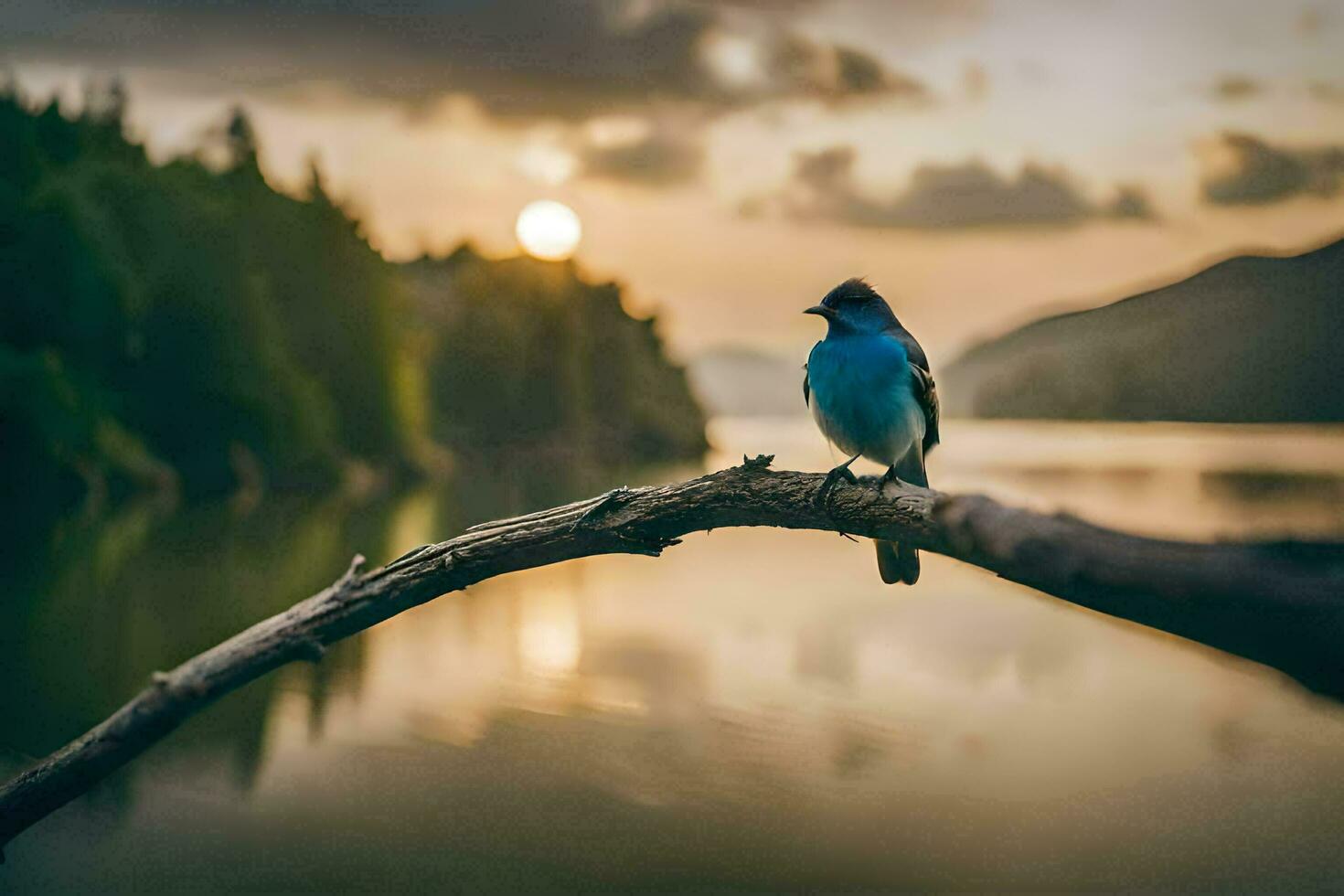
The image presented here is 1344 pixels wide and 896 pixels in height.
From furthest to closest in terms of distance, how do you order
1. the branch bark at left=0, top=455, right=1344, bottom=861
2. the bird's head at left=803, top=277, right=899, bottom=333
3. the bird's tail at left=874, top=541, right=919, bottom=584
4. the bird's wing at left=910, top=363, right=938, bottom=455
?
the bird's head at left=803, top=277, right=899, bottom=333 → the bird's wing at left=910, top=363, right=938, bottom=455 → the bird's tail at left=874, top=541, right=919, bottom=584 → the branch bark at left=0, top=455, right=1344, bottom=861

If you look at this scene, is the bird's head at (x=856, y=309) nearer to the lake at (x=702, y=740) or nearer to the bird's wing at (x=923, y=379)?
the bird's wing at (x=923, y=379)

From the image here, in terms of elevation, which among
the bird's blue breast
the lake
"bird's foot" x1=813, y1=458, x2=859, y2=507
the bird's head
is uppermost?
the bird's head

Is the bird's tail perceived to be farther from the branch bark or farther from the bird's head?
the bird's head

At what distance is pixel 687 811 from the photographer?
42.4ft

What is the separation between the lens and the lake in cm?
1142

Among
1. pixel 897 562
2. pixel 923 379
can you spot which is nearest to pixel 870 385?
pixel 923 379

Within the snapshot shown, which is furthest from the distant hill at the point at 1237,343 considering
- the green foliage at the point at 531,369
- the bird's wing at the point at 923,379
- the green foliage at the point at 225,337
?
the green foliage at the point at 531,369

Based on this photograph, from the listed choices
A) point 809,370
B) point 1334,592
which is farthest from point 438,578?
point 1334,592

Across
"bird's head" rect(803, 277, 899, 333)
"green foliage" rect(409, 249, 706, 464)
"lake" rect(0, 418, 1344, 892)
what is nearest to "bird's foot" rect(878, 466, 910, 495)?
"lake" rect(0, 418, 1344, 892)

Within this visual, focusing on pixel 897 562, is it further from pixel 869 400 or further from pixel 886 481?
pixel 869 400

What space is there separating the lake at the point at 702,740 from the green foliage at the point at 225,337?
10.9 meters

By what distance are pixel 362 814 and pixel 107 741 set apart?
9.17 metres

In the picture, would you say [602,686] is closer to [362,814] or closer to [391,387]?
[362,814]

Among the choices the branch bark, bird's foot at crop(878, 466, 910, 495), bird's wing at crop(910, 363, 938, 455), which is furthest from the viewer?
bird's wing at crop(910, 363, 938, 455)
